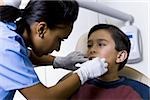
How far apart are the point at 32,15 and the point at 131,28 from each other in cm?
56

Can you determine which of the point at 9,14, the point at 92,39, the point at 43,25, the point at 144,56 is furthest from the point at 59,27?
the point at 144,56

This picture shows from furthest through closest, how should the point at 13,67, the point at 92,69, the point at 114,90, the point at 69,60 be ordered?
the point at 69,60 < the point at 114,90 < the point at 92,69 < the point at 13,67

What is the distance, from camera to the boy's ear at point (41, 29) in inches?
31.5

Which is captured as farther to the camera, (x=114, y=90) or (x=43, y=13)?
(x=114, y=90)

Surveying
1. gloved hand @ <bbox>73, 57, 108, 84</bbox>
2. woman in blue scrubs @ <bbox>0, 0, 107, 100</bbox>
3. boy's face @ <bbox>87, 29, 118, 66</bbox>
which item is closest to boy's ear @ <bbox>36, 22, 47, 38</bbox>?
woman in blue scrubs @ <bbox>0, 0, 107, 100</bbox>

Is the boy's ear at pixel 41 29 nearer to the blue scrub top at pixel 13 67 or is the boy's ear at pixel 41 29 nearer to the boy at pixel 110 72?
the blue scrub top at pixel 13 67

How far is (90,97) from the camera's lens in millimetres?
1086

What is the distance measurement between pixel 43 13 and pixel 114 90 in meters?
0.47

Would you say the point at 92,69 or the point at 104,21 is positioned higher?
the point at 104,21

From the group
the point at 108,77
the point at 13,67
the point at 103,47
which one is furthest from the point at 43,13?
the point at 108,77

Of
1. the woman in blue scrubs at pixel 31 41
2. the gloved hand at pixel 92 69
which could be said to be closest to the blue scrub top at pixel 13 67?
the woman in blue scrubs at pixel 31 41

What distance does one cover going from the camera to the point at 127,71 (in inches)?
45.9

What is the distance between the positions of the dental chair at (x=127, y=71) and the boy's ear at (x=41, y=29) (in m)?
0.35

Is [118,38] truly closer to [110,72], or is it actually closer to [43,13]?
[110,72]
